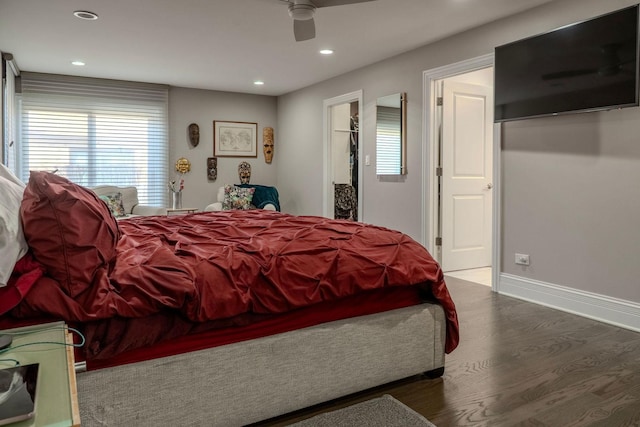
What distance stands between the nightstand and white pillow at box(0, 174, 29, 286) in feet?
0.68

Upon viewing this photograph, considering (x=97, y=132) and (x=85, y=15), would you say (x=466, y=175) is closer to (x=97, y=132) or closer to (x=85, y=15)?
(x=85, y=15)

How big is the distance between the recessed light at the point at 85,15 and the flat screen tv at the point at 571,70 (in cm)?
340

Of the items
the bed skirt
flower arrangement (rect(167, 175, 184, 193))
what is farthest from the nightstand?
flower arrangement (rect(167, 175, 184, 193))

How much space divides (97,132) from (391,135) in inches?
159

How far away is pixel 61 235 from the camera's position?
5.04 feet

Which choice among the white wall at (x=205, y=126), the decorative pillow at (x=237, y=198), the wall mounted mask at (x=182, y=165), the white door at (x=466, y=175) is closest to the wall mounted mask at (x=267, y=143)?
the white wall at (x=205, y=126)

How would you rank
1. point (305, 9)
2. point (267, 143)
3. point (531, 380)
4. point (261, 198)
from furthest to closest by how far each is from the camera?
point (267, 143) < point (261, 198) < point (305, 9) < point (531, 380)

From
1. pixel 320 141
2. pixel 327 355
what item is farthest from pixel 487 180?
pixel 327 355

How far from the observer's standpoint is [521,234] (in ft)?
12.7

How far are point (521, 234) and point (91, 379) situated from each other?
3453mm

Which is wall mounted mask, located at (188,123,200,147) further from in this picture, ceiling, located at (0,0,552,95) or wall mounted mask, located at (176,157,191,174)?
ceiling, located at (0,0,552,95)

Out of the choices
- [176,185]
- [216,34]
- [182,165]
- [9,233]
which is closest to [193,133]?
[182,165]

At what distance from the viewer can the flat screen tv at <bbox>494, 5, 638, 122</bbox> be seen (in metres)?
2.96

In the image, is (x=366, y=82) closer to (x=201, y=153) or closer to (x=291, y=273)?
(x=201, y=153)
